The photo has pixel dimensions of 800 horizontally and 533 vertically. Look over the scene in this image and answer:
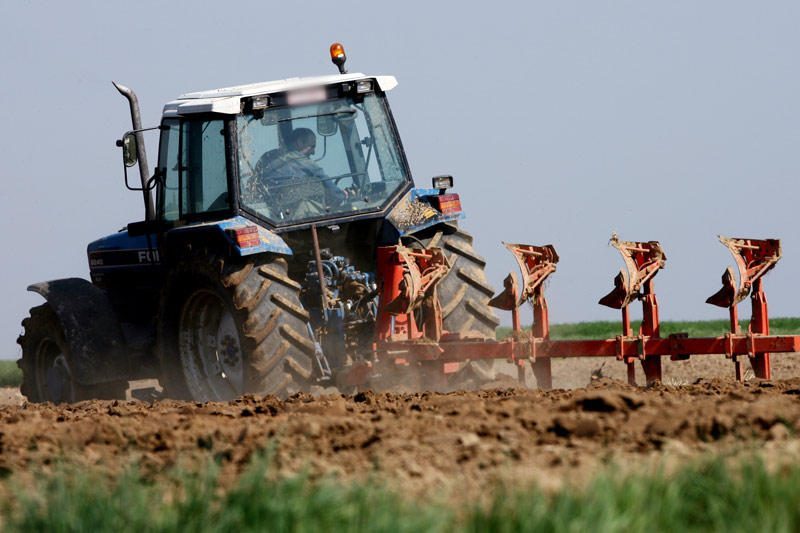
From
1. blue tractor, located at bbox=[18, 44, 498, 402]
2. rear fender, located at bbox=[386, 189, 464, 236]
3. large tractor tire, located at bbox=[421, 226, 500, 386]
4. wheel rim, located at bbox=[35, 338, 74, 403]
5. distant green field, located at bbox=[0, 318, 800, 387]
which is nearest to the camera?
blue tractor, located at bbox=[18, 44, 498, 402]

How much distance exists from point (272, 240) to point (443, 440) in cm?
384

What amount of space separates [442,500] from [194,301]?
572 cm

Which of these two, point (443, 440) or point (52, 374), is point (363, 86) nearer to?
point (52, 374)

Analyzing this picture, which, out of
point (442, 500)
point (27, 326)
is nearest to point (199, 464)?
point (442, 500)

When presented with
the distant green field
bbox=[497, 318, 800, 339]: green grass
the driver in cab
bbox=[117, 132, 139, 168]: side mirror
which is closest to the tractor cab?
the driver in cab

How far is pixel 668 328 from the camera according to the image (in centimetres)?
1883

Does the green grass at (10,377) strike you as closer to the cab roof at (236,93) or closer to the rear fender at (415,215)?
the cab roof at (236,93)

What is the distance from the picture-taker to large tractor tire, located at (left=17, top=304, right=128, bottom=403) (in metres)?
10.8

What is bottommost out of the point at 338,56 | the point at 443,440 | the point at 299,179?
the point at 443,440

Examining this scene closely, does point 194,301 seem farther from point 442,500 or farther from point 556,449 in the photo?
point 442,500

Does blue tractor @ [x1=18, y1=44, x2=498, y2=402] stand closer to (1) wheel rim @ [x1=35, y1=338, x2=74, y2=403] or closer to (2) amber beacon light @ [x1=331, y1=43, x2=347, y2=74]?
(2) amber beacon light @ [x1=331, y1=43, x2=347, y2=74]

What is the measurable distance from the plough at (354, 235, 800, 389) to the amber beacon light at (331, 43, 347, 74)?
1.70m

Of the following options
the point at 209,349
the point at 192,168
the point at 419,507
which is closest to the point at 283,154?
the point at 192,168

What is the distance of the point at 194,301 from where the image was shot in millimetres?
9758
